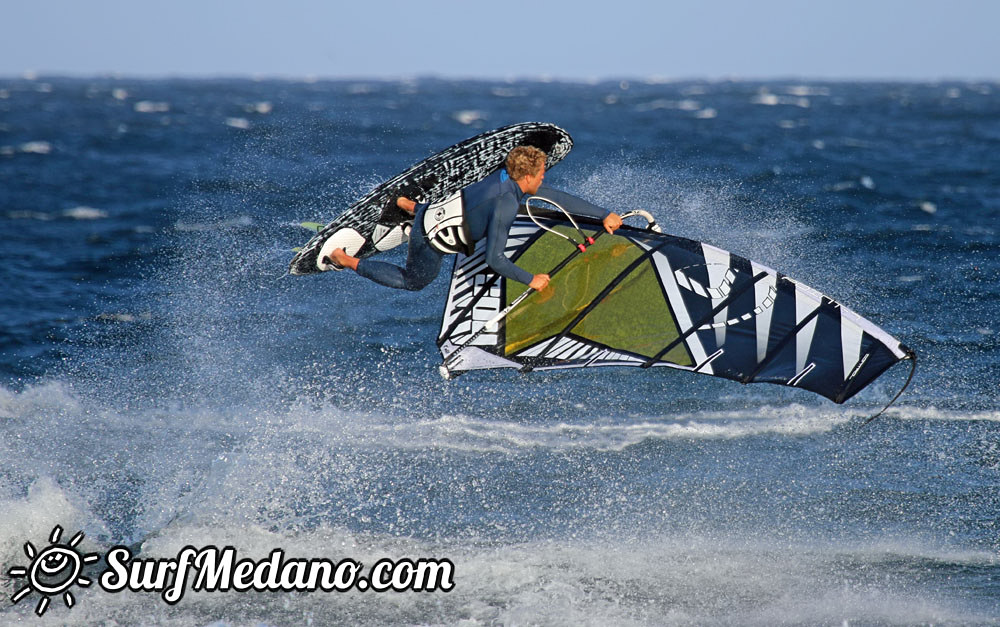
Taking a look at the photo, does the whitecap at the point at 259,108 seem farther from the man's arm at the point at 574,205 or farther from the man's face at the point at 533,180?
the man's face at the point at 533,180

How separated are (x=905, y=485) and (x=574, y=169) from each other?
40.7ft

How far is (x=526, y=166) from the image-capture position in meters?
6.53

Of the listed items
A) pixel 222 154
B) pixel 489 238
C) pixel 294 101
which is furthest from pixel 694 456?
pixel 294 101

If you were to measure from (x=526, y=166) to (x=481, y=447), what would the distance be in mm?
2562

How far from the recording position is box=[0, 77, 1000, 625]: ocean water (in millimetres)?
6059

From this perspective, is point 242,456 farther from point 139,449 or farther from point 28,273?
point 28,273

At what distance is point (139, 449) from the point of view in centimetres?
771

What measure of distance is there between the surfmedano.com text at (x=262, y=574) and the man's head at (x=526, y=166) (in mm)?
2772

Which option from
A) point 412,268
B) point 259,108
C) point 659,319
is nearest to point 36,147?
point 259,108

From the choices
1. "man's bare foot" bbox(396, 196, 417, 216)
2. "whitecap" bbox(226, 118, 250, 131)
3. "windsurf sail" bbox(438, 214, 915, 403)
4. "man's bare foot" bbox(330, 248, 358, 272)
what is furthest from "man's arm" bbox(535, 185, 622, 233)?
"whitecap" bbox(226, 118, 250, 131)

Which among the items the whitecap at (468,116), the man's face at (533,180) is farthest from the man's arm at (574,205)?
the whitecap at (468,116)

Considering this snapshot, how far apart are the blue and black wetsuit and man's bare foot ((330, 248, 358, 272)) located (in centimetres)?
10

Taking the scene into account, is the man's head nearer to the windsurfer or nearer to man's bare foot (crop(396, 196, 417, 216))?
the windsurfer

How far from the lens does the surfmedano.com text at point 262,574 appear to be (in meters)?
5.99
